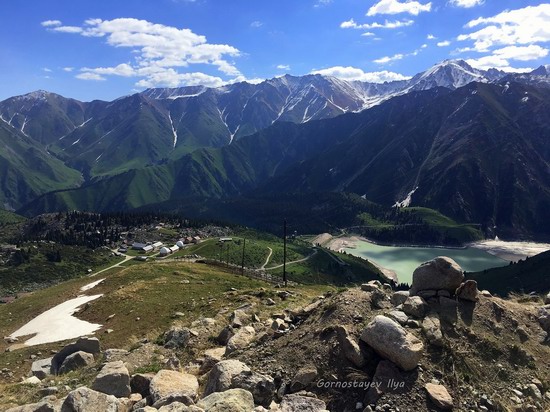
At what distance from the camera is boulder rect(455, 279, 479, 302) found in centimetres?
2003

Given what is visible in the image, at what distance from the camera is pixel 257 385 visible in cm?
1514

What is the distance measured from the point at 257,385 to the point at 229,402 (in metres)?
2.26

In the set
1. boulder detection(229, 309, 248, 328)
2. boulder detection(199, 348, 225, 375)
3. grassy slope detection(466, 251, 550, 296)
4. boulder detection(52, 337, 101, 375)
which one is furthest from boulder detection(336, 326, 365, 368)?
grassy slope detection(466, 251, 550, 296)

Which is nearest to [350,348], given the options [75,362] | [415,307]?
[415,307]

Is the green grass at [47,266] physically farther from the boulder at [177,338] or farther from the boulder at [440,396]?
the boulder at [440,396]

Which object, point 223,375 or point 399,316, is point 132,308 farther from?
point 399,316

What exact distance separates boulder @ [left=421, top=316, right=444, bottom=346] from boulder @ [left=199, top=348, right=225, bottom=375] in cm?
962

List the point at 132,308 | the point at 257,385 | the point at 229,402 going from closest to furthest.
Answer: the point at 229,402
the point at 257,385
the point at 132,308

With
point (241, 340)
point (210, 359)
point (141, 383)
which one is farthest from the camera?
point (241, 340)

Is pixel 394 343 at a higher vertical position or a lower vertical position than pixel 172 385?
higher

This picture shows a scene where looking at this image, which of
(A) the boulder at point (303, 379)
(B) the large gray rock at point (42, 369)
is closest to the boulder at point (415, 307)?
(A) the boulder at point (303, 379)

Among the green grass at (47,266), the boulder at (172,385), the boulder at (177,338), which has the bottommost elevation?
the green grass at (47,266)

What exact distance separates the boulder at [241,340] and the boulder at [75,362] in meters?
8.94

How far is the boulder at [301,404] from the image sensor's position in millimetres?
14414
